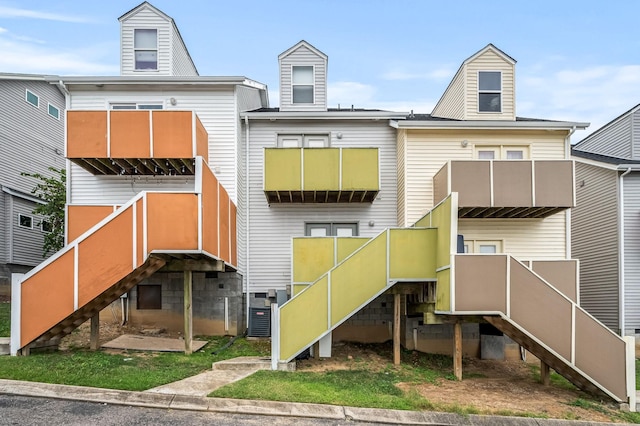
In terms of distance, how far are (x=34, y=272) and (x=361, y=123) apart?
10967 millimetres

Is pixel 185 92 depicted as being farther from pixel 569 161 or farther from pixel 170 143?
pixel 569 161

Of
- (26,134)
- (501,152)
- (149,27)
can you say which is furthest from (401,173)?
(26,134)

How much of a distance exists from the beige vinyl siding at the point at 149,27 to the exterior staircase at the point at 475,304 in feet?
33.5

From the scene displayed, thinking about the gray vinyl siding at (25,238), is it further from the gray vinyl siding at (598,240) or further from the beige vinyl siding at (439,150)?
the gray vinyl siding at (598,240)

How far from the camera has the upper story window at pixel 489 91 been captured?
52.5ft

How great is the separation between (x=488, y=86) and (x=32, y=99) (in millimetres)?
20848

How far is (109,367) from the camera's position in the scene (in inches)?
388

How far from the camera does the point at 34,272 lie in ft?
34.3

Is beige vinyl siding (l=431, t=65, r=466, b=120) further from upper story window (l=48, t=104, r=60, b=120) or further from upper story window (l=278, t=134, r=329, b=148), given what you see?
upper story window (l=48, t=104, r=60, b=120)

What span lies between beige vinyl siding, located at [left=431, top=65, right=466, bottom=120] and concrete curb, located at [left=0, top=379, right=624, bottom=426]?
1075 centimetres

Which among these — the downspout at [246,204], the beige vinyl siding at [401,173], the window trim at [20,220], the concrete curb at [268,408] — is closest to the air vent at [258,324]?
the downspout at [246,204]

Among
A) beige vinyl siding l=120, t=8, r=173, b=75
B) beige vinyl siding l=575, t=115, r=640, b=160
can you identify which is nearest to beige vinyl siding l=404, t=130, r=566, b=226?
beige vinyl siding l=575, t=115, r=640, b=160

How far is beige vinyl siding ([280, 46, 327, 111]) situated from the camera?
16.5 meters

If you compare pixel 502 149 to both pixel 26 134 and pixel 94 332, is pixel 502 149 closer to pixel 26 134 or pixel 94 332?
pixel 94 332
